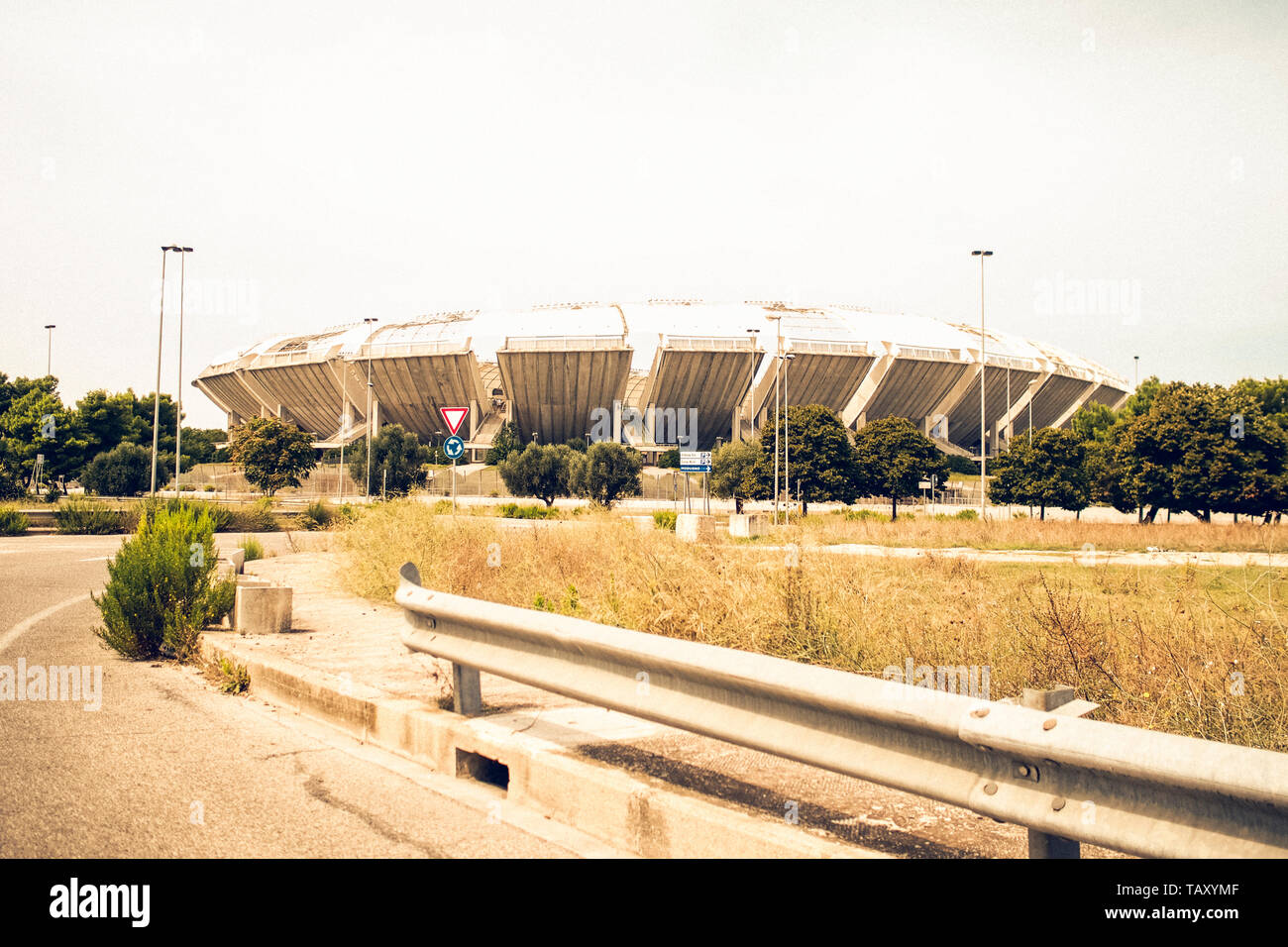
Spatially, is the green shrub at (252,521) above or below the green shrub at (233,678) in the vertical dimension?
below

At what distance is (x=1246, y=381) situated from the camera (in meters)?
61.7

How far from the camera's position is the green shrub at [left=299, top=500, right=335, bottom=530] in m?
26.8

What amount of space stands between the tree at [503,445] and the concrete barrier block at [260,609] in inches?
2250

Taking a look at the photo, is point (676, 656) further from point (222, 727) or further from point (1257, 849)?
point (222, 727)

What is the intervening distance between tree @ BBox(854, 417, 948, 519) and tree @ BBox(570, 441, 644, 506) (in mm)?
12992

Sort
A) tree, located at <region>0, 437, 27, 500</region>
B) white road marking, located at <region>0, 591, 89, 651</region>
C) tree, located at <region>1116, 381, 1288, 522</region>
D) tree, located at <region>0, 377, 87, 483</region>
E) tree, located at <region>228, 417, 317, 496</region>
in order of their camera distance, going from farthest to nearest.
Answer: tree, located at <region>228, 417, 317, 496</region>
tree, located at <region>0, 377, 87, 483</region>
tree, located at <region>0, 437, 27, 500</region>
tree, located at <region>1116, 381, 1288, 522</region>
white road marking, located at <region>0, 591, 89, 651</region>

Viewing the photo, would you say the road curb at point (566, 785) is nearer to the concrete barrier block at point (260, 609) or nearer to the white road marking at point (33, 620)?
the concrete barrier block at point (260, 609)

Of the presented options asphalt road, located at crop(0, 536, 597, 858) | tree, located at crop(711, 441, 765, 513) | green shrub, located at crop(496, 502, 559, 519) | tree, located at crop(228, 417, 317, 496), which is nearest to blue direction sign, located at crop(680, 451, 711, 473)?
green shrub, located at crop(496, 502, 559, 519)

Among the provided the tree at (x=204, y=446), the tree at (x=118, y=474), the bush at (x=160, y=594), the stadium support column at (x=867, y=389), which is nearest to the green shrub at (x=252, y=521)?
the bush at (x=160, y=594)

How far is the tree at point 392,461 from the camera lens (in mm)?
53875

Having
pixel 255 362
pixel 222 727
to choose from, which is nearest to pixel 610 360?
pixel 255 362

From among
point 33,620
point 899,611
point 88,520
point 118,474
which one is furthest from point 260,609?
point 118,474

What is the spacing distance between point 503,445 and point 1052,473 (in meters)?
38.5

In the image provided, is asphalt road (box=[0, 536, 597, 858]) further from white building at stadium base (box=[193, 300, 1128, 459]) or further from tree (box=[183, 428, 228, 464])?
tree (box=[183, 428, 228, 464])
